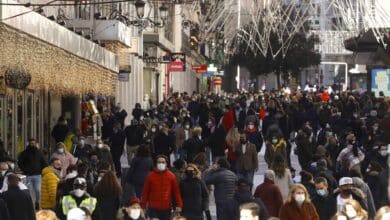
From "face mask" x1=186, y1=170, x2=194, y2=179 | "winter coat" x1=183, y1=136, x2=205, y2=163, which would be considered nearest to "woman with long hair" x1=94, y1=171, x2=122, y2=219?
"face mask" x1=186, y1=170, x2=194, y2=179

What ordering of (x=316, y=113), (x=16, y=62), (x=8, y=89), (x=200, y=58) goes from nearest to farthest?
(x=16, y=62) → (x=8, y=89) → (x=316, y=113) → (x=200, y=58)

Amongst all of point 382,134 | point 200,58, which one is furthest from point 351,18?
point 200,58

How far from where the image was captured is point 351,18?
33.6ft

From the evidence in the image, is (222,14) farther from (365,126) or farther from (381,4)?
(365,126)

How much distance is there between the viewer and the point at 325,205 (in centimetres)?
1528

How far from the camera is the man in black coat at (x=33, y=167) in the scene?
2025cm

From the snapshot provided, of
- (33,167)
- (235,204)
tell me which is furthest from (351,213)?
(33,167)

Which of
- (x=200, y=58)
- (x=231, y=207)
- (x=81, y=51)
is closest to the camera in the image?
(x=231, y=207)

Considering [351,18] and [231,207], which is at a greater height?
[351,18]

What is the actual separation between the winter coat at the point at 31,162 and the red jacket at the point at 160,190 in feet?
12.4

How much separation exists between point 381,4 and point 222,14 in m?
1.43

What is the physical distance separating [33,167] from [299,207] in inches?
293

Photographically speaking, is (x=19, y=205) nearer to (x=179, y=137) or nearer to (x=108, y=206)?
(x=108, y=206)

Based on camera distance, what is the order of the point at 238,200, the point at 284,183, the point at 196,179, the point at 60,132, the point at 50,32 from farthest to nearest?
the point at 60,132 < the point at 50,32 < the point at 284,183 < the point at 196,179 < the point at 238,200
